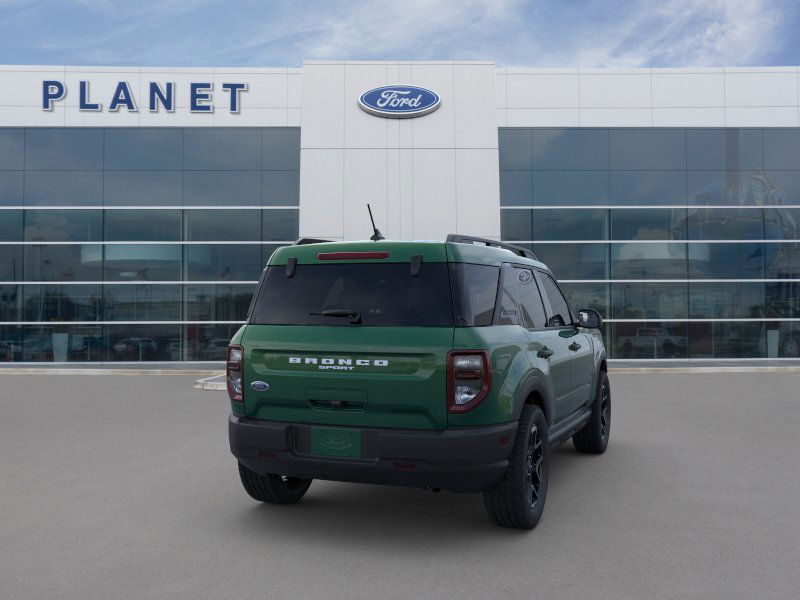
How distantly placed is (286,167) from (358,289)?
17.1 metres

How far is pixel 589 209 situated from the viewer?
21.1 metres

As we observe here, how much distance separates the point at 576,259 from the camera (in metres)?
21.1

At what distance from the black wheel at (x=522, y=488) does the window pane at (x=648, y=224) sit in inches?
682

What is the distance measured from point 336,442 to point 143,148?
18867 mm

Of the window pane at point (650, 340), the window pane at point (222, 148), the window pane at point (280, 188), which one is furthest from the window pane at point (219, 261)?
the window pane at point (650, 340)

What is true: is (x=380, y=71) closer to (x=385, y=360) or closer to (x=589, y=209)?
(x=589, y=209)

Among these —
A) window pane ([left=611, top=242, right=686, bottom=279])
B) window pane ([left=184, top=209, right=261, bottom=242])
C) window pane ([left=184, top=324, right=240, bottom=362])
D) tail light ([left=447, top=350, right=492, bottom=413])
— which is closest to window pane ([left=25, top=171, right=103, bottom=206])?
window pane ([left=184, top=209, right=261, bottom=242])

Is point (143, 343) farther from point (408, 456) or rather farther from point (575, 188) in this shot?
point (408, 456)

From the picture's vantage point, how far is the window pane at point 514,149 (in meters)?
21.0


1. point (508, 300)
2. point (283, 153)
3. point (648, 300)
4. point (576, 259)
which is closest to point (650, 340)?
point (648, 300)

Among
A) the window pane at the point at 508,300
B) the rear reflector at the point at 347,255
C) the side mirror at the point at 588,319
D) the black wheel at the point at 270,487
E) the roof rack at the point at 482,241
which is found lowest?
the black wheel at the point at 270,487

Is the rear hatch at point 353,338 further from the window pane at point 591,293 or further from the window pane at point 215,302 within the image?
the window pane at point 591,293

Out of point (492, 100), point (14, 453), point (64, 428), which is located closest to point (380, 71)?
point (492, 100)

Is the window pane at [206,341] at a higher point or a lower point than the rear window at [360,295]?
lower
